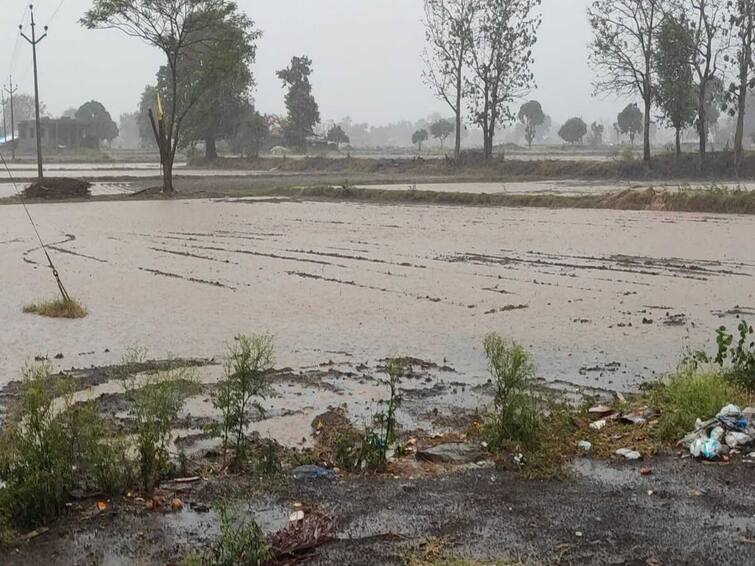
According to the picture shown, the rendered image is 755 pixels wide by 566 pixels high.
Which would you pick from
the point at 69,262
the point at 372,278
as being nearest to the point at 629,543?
the point at 372,278

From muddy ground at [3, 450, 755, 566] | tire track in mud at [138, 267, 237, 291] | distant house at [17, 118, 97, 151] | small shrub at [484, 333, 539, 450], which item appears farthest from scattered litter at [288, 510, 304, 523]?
distant house at [17, 118, 97, 151]

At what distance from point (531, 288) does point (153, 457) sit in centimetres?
733

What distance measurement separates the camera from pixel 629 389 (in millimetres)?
6879

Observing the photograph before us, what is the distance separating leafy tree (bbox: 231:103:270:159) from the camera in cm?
5781

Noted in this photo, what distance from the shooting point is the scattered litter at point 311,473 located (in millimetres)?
4863

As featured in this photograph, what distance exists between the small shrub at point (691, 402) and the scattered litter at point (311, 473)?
2060 millimetres

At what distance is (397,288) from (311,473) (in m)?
6.64

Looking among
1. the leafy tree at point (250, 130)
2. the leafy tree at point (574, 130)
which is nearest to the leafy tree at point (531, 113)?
the leafy tree at point (574, 130)

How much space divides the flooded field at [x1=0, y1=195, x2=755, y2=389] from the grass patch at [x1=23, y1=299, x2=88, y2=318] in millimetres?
187

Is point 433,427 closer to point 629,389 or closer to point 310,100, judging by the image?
point 629,389

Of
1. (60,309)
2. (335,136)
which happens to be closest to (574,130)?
(335,136)

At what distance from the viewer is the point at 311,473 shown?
4.91 metres

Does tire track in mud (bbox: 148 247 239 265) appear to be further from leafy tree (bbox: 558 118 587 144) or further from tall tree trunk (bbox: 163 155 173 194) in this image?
leafy tree (bbox: 558 118 587 144)

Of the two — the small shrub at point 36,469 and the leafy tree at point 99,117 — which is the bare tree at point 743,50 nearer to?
the small shrub at point 36,469
